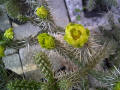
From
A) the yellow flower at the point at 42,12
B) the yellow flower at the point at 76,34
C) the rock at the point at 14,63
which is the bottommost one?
the rock at the point at 14,63

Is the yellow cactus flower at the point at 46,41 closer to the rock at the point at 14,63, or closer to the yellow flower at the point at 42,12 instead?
the yellow flower at the point at 42,12

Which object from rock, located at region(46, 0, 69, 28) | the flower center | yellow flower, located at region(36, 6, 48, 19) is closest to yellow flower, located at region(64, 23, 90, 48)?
the flower center

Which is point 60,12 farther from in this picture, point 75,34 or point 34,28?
point 75,34

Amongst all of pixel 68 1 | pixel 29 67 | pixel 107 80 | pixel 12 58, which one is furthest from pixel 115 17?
pixel 12 58

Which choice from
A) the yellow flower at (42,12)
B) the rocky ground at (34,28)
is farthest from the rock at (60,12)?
the yellow flower at (42,12)

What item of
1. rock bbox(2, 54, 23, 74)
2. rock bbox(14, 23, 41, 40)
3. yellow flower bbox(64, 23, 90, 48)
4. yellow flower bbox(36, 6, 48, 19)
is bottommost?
rock bbox(2, 54, 23, 74)

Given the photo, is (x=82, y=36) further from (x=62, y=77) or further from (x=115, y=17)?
(x=115, y=17)

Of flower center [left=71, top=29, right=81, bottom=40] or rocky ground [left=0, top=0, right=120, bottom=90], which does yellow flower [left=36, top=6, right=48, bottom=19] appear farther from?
rocky ground [left=0, top=0, right=120, bottom=90]
